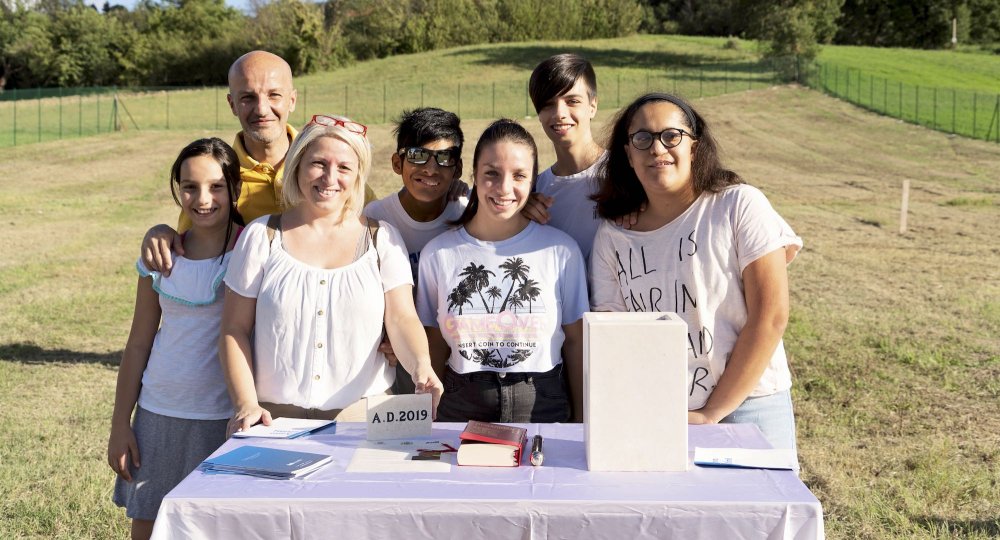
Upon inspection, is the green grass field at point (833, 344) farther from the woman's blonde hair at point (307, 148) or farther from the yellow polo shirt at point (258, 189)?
the woman's blonde hair at point (307, 148)

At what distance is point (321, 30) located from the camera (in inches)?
2576

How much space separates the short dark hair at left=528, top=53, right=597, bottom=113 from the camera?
11.9 feet

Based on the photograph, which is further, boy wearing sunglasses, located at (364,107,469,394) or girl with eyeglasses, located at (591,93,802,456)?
boy wearing sunglasses, located at (364,107,469,394)

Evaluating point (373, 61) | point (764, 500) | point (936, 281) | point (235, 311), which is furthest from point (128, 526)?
point (373, 61)

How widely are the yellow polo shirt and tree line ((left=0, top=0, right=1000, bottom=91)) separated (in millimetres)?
61261

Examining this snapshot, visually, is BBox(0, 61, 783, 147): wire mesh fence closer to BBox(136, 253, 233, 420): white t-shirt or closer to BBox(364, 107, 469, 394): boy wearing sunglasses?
BBox(364, 107, 469, 394): boy wearing sunglasses

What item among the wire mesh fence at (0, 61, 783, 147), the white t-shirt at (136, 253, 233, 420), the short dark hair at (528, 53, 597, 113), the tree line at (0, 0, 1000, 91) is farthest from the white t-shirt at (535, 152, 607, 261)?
the tree line at (0, 0, 1000, 91)

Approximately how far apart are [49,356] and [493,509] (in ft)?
23.6

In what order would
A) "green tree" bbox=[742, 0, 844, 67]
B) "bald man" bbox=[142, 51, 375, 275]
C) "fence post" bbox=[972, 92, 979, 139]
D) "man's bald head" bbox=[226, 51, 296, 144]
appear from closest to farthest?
"bald man" bbox=[142, 51, 375, 275]
"man's bald head" bbox=[226, 51, 296, 144]
"fence post" bbox=[972, 92, 979, 139]
"green tree" bbox=[742, 0, 844, 67]

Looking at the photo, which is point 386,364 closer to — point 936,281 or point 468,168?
point 936,281

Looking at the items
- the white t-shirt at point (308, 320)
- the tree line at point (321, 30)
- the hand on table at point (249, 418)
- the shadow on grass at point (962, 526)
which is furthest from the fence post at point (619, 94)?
the hand on table at point (249, 418)

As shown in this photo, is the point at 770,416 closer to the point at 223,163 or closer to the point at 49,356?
the point at 223,163

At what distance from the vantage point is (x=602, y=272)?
3.29m

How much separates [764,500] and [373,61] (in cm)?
6729
